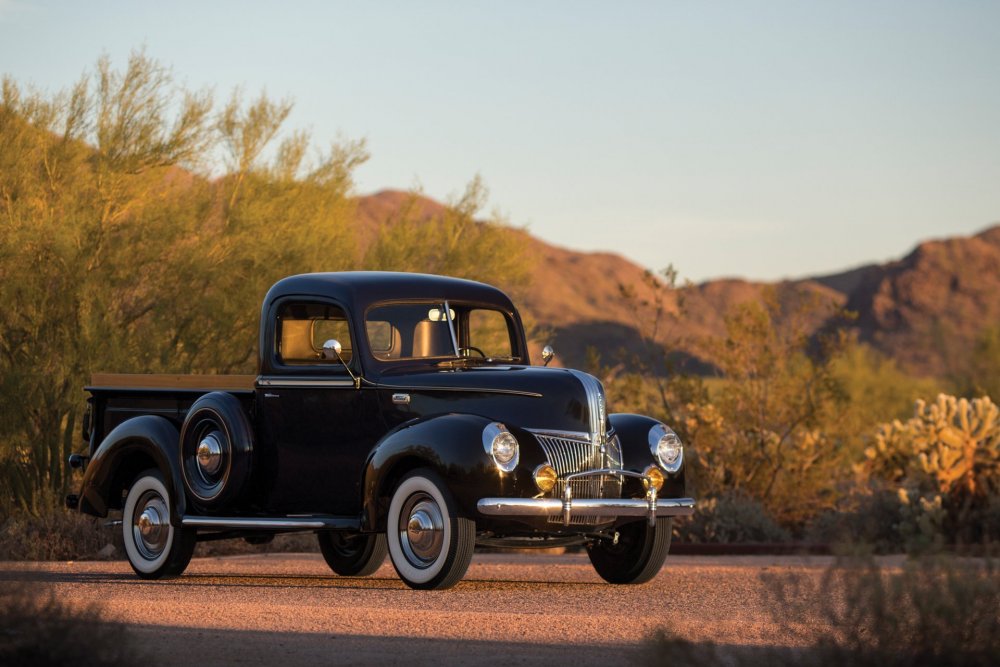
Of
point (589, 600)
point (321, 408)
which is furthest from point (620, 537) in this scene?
point (321, 408)

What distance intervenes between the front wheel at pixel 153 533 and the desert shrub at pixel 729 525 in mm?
8059

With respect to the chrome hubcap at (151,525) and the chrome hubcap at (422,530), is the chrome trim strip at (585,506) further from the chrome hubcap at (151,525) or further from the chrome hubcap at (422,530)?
the chrome hubcap at (151,525)

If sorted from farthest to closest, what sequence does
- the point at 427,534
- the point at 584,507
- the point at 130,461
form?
the point at 130,461 < the point at 427,534 < the point at 584,507

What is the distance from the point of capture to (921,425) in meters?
21.0

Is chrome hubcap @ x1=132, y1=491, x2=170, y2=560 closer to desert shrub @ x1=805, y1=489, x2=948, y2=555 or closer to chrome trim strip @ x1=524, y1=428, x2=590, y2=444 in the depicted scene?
chrome trim strip @ x1=524, y1=428, x2=590, y2=444

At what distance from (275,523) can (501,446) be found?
205cm

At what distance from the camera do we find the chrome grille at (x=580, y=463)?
1086cm

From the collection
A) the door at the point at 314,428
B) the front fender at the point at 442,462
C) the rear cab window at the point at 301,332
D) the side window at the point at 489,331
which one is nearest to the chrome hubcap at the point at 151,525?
the door at the point at 314,428

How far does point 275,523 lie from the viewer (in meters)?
11.6

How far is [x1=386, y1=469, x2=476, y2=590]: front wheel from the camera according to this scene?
10633 millimetres

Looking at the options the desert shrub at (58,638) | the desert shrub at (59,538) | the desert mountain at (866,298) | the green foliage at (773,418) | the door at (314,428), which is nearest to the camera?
the desert shrub at (58,638)

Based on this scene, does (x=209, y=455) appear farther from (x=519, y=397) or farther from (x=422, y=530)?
(x=519, y=397)

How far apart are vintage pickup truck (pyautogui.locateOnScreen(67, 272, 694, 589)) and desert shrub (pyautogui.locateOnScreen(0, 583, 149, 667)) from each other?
3314mm

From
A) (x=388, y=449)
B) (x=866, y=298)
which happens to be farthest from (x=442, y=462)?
(x=866, y=298)
